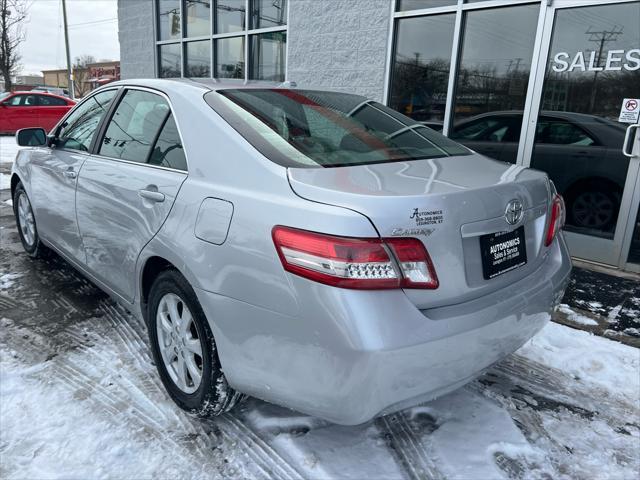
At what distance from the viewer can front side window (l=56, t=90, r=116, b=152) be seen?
3.15 meters

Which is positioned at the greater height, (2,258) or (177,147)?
(177,147)

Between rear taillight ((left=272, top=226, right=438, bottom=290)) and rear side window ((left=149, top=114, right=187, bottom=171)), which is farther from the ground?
rear side window ((left=149, top=114, right=187, bottom=171))

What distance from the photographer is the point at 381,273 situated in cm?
162

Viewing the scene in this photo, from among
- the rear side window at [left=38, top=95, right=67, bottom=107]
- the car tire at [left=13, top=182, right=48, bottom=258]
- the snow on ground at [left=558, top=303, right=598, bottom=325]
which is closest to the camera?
the snow on ground at [left=558, top=303, right=598, bottom=325]

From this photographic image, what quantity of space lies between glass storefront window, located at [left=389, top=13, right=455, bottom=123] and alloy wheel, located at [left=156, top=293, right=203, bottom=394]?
14.6ft

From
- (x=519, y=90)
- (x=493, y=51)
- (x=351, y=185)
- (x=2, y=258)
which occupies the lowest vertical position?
(x=2, y=258)

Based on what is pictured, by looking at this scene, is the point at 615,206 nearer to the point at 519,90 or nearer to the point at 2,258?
the point at 519,90

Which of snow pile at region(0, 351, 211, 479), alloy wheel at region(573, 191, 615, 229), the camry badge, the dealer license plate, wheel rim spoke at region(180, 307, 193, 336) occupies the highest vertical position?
the camry badge

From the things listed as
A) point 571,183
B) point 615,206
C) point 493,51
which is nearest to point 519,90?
point 493,51

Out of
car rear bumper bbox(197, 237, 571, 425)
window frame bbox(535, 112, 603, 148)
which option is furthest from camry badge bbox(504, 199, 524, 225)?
window frame bbox(535, 112, 603, 148)

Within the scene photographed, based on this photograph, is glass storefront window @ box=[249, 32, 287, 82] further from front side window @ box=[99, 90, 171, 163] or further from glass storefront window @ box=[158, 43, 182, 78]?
front side window @ box=[99, 90, 171, 163]

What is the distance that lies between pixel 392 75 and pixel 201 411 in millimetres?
5173

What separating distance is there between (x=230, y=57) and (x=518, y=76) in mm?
5528

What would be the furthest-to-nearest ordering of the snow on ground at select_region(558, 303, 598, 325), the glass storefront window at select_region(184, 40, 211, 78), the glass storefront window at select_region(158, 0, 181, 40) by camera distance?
the glass storefront window at select_region(158, 0, 181, 40) < the glass storefront window at select_region(184, 40, 211, 78) < the snow on ground at select_region(558, 303, 598, 325)
